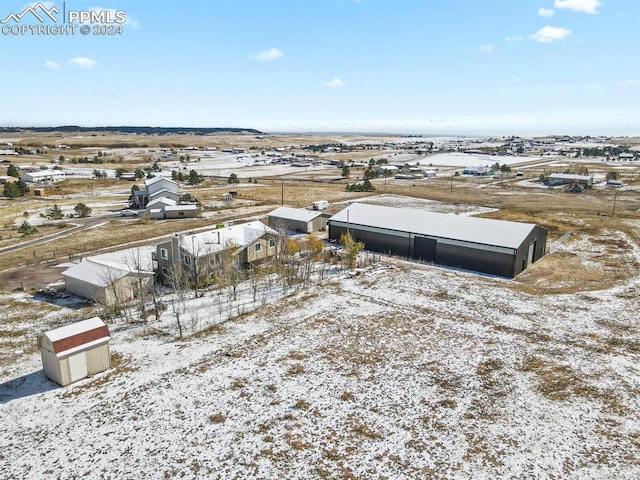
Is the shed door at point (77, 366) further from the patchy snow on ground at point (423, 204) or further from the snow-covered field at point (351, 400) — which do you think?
the patchy snow on ground at point (423, 204)

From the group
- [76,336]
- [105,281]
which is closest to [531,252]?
[105,281]

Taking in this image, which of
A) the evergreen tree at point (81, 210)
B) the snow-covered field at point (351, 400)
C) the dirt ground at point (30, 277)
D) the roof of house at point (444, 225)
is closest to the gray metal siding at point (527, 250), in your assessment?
the roof of house at point (444, 225)

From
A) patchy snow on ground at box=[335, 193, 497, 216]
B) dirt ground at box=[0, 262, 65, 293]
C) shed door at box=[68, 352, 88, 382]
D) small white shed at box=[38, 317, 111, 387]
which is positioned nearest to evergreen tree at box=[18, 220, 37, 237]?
dirt ground at box=[0, 262, 65, 293]

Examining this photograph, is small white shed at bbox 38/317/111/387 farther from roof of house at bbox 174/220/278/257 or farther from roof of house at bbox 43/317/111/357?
roof of house at bbox 174/220/278/257

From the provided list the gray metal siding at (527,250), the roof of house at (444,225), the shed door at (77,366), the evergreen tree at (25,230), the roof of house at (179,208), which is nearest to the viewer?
the shed door at (77,366)

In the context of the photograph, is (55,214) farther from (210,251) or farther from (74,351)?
(74,351)

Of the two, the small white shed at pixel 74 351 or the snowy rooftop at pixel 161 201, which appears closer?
the small white shed at pixel 74 351
